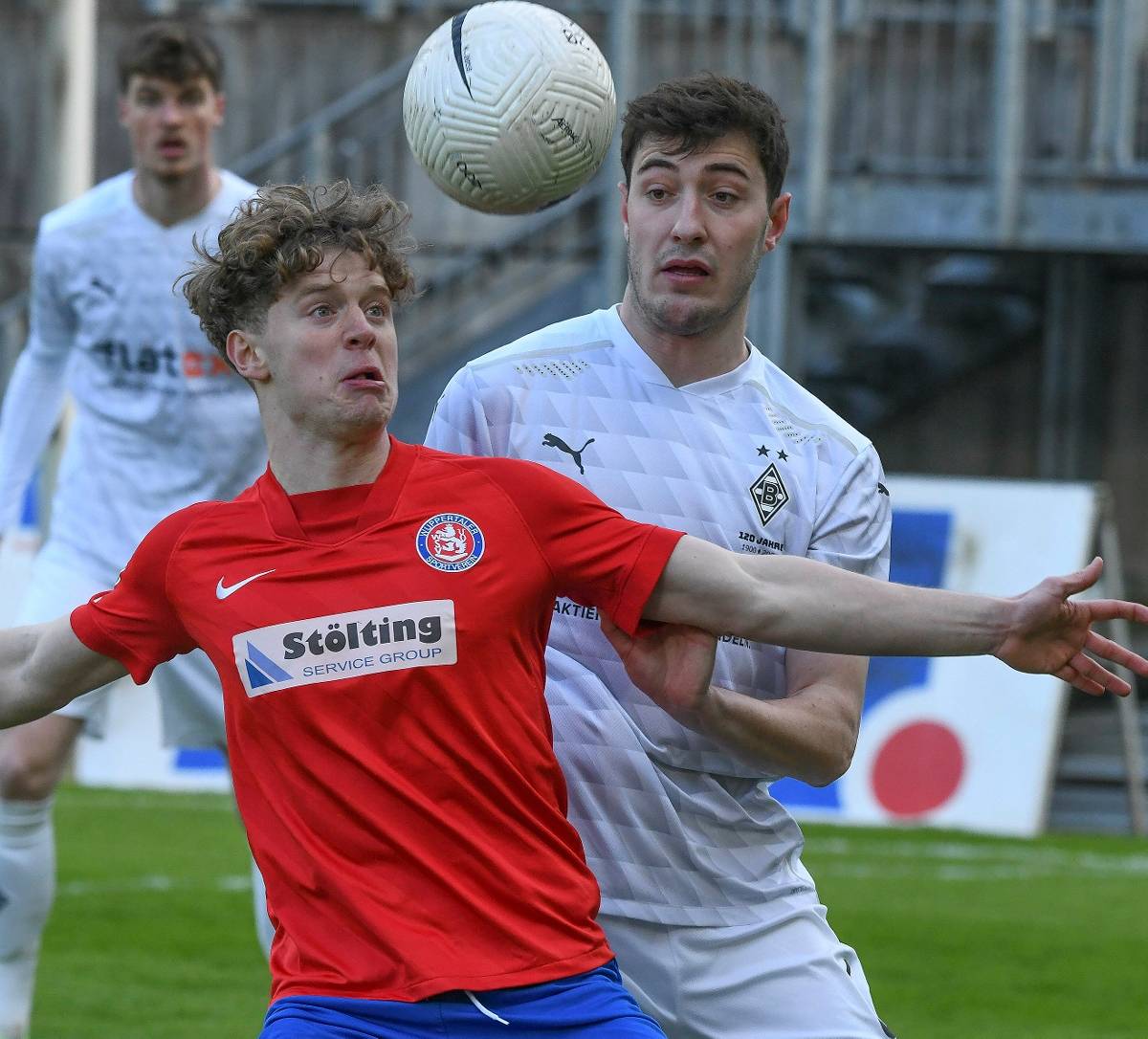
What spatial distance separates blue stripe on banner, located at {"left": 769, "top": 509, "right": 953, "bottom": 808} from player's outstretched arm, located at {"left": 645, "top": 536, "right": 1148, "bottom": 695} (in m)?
7.06

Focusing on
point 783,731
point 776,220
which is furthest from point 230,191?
point 783,731

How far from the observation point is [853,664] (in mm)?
4102

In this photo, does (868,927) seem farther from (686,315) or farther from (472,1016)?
(472,1016)

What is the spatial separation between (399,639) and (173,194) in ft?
11.4

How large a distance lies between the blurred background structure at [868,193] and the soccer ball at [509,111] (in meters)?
7.56

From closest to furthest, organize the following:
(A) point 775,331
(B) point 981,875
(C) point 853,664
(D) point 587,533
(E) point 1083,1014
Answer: (D) point 587,533, (C) point 853,664, (E) point 1083,1014, (B) point 981,875, (A) point 775,331

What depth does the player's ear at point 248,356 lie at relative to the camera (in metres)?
3.74

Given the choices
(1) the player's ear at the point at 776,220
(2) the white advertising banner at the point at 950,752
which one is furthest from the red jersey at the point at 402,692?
(2) the white advertising banner at the point at 950,752

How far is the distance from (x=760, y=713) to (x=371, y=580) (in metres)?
0.77

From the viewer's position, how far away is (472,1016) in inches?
133

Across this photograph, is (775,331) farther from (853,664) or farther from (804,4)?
(853,664)

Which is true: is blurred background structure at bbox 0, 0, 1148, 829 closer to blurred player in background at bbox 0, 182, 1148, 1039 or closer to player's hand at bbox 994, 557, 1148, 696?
player's hand at bbox 994, 557, 1148, 696

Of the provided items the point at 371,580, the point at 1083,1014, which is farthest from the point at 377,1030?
the point at 1083,1014

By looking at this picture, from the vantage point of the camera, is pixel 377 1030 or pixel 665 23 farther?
pixel 665 23
